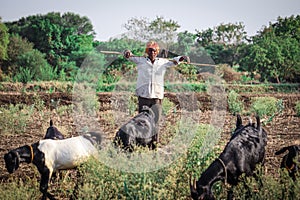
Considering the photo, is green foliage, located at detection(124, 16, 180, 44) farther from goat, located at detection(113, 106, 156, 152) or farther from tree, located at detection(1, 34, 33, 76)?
tree, located at detection(1, 34, 33, 76)

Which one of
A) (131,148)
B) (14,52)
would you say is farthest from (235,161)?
(14,52)

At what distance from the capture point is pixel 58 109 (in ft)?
39.8

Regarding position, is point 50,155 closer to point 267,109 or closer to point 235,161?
point 235,161

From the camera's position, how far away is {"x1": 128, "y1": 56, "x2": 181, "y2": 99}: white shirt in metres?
6.73

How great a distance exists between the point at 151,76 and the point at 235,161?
228cm

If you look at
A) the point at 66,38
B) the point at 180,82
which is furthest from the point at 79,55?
the point at 180,82

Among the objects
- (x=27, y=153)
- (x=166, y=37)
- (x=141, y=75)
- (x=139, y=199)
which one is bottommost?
(x=139, y=199)

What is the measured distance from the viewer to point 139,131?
6215 mm

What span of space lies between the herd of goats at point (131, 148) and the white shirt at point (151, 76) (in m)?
0.78

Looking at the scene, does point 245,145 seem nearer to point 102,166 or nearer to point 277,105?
point 102,166

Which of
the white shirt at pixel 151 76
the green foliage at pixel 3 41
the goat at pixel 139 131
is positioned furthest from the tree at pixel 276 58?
the goat at pixel 139 131

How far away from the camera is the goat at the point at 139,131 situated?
6.01 metres

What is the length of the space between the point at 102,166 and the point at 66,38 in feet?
82.0

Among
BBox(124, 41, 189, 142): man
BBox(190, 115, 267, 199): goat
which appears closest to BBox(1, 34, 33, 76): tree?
BBox(124, 41, 189, 142): man
